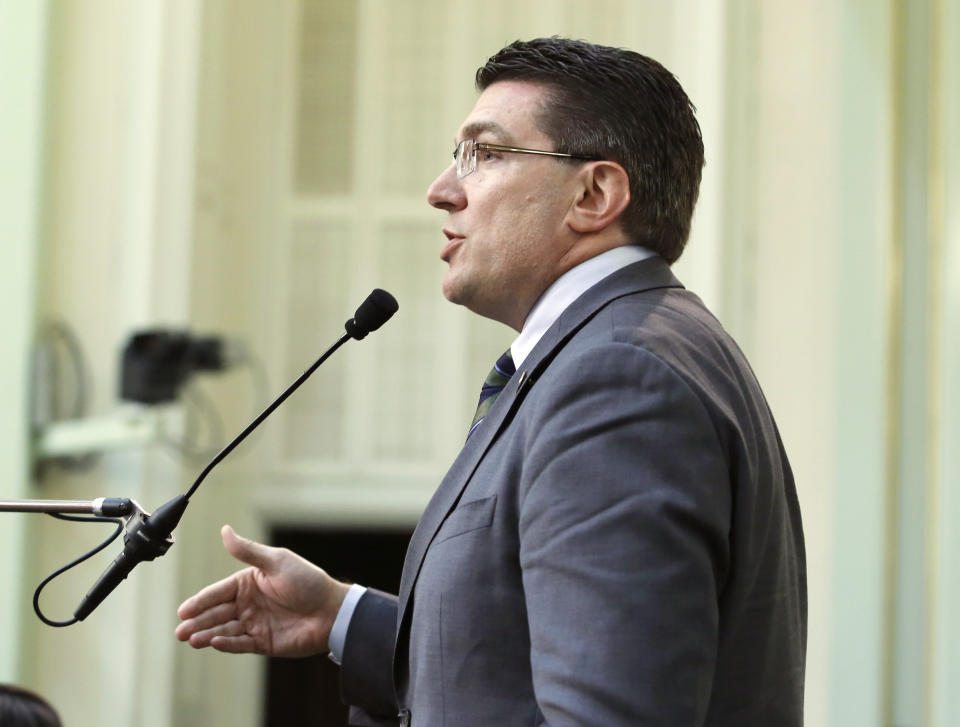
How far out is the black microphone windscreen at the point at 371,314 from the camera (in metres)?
1.59

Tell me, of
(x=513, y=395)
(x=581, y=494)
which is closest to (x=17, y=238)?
(x=513, y=395)

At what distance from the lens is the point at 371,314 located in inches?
62.7

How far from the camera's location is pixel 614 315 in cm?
138

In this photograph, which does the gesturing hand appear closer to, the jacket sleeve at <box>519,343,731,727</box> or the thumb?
the thumb

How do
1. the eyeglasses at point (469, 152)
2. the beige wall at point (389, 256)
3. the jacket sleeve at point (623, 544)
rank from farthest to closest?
1. the beige wall at point (389, 256)
2. the eyeglasses at point (469, 152)
3. the jacket sleeve at point (623, 544)

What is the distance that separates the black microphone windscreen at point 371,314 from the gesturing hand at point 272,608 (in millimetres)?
357

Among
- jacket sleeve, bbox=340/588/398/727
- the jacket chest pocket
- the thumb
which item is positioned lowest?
jacket sleeve, bbox=340/588/398/727

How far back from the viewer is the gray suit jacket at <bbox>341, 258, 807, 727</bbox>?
3.82 ft

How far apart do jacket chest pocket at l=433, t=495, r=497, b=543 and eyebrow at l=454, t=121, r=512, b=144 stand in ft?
Answer: 1.75

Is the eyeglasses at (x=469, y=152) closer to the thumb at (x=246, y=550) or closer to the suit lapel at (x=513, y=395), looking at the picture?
the suit lapel at (x=513, y=395)

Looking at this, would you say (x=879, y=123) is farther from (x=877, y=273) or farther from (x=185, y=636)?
(x=185, y=636)

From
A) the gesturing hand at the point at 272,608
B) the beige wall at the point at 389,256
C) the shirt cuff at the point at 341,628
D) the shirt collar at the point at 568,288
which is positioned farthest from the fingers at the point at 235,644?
the beige wall at the point at 389,256

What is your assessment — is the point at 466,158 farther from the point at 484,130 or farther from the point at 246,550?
the point at 246,550

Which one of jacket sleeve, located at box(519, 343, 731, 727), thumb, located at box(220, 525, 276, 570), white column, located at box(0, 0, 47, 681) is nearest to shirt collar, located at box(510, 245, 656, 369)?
jacket sleeve, located at box(519, 343, 731, 727)
